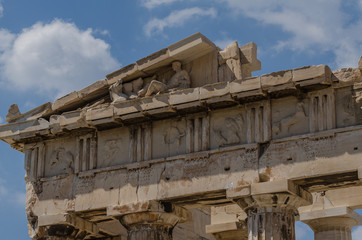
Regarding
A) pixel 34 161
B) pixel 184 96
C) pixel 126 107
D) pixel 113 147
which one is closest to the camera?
pixel 184 96

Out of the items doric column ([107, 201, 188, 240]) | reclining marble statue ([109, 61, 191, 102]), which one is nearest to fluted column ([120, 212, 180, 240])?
doric column ([107, 201, 188, 240])

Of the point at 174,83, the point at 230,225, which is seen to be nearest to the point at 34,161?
the point at 174,83

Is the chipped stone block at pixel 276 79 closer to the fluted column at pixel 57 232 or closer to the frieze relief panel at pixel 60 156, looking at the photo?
the frieze relief panel at pixel 60 156

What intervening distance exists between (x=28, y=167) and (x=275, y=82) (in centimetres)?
672

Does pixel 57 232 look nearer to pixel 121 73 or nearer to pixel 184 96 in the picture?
pixel 121 73

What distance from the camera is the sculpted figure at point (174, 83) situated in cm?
2112

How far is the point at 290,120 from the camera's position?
19.4 meters

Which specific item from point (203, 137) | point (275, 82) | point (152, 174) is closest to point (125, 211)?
point (152, 174)

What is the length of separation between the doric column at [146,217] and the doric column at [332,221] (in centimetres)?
430

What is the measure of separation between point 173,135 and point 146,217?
1.88 metres

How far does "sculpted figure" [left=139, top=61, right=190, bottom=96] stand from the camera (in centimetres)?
2112

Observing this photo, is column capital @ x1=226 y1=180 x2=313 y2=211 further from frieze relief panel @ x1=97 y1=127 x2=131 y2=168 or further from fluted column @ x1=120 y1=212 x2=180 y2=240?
frieze relief panel @ x1=97 y1=127 x2=131 y2=168

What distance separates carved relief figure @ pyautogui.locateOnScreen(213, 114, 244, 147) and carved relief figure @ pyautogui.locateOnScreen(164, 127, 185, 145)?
0.92 meters

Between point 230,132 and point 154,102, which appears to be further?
point 154,102
